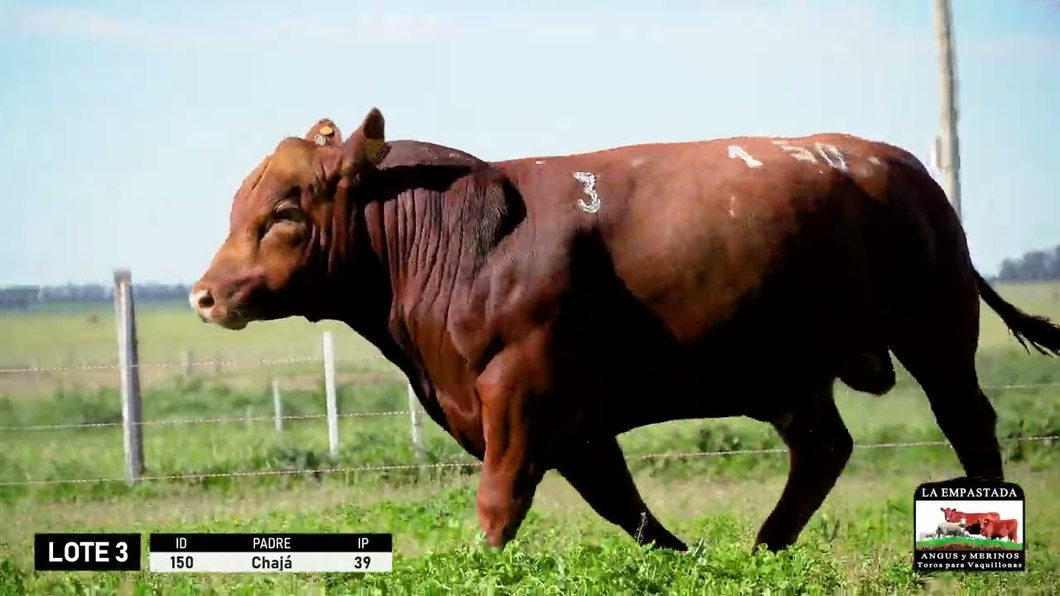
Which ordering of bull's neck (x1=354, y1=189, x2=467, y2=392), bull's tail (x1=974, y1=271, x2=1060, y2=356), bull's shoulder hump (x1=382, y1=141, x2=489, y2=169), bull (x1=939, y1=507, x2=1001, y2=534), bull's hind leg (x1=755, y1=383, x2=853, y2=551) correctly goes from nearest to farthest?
bull (x1=939, y1=507, x2=1001, y2=534)
bull's neck (x1=354, y1=189, x2=467, y2=392)
bull's shoulder hump (x1=382, y1=141, x2=489, y2=169)
bull's hind leg (x1=755, y1=383, x2=853, y2=551)
bull's tail (x1=974, y1=271, x2=1060, y2=356)

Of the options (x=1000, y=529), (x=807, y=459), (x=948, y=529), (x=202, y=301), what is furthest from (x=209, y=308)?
(x=1000, y=529)

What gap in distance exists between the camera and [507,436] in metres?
5.66

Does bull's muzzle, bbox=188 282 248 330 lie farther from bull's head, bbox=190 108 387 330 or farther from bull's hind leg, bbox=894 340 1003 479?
bull's hind leg, bbox=894 340 1003 479

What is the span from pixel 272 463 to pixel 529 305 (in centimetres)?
368

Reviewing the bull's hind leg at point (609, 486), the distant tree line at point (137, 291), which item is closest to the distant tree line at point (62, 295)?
the distant tree line at point (137, 291)

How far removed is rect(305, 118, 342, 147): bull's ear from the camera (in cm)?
606

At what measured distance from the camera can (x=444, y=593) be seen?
192 inches

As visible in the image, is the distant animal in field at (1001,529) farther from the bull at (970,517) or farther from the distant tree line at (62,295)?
the distant tree line at (62,295)

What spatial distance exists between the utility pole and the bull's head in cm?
390

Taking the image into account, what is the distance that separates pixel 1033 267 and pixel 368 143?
500 cm

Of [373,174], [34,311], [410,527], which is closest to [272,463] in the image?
[34,311]
